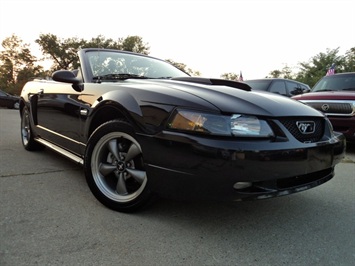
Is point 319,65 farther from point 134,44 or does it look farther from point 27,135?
point 27,135

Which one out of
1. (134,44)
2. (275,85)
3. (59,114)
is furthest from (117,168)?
(134,44)

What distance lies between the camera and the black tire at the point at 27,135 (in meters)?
4.51

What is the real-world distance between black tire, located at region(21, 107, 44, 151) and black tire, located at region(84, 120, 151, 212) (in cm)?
224

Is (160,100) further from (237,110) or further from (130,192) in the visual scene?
(130,192)

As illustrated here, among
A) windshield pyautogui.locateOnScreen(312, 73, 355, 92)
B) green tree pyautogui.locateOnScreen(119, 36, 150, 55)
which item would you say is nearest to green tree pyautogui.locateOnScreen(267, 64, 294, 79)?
green tree pyautogui.locateOnScreen(119, 36, 150, 55)

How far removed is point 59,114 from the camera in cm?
334

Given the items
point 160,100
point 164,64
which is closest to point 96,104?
point 160,100

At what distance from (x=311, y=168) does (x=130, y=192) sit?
4.43 feet

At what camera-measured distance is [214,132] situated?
6.51ft

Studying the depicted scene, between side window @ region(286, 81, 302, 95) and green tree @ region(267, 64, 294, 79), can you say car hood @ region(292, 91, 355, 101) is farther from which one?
green tree @ region(267, 64, 294, 79)

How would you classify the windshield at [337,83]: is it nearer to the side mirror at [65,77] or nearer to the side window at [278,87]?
the side window at [278,87]

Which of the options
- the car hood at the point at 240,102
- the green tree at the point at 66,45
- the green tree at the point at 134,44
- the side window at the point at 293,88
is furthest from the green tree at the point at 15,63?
the car hood at the point at 240,102

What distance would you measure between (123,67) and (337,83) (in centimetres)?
505

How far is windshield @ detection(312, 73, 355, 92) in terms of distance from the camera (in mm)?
6392
